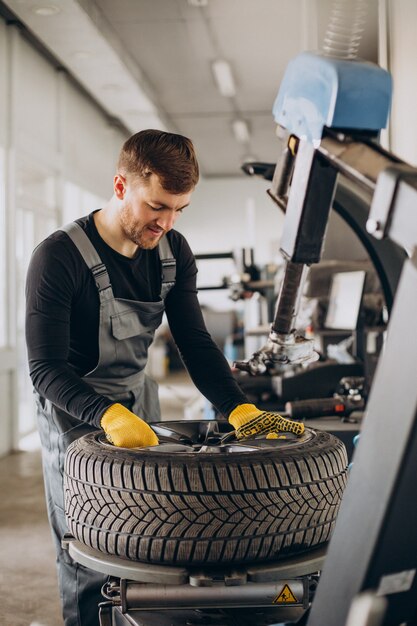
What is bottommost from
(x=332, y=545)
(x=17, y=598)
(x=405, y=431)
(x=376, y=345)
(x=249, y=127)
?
(x=17, y=598)

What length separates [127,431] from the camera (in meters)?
1.20

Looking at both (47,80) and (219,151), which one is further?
(219,151)

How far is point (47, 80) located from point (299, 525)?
5700 millimetres

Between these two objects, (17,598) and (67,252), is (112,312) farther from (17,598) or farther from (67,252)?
(17,598)

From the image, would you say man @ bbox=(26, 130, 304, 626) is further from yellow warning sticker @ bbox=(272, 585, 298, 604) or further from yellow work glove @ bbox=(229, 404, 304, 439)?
yellow warning sticker @ bbox=(272, 585, 298, 604)

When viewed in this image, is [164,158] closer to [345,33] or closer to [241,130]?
[345,33]

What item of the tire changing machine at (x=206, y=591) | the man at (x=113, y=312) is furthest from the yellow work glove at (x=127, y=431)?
the tire changing machine at (x=206, y=591)

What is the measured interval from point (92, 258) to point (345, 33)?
884 mm

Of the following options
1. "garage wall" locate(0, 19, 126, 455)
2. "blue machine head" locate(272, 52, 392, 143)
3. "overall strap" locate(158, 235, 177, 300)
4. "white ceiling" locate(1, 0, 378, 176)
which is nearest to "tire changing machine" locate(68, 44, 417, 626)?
"blue machine head" locate(272, 52, 392, 143)

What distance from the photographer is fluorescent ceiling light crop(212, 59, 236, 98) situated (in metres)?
6.29

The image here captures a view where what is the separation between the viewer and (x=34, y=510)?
3.52m

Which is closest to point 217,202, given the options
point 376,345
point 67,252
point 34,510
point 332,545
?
point 34,510

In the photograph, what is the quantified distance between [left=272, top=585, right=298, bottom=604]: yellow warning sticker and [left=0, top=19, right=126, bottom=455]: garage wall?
4162mm

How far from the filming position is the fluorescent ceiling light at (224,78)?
629cm
